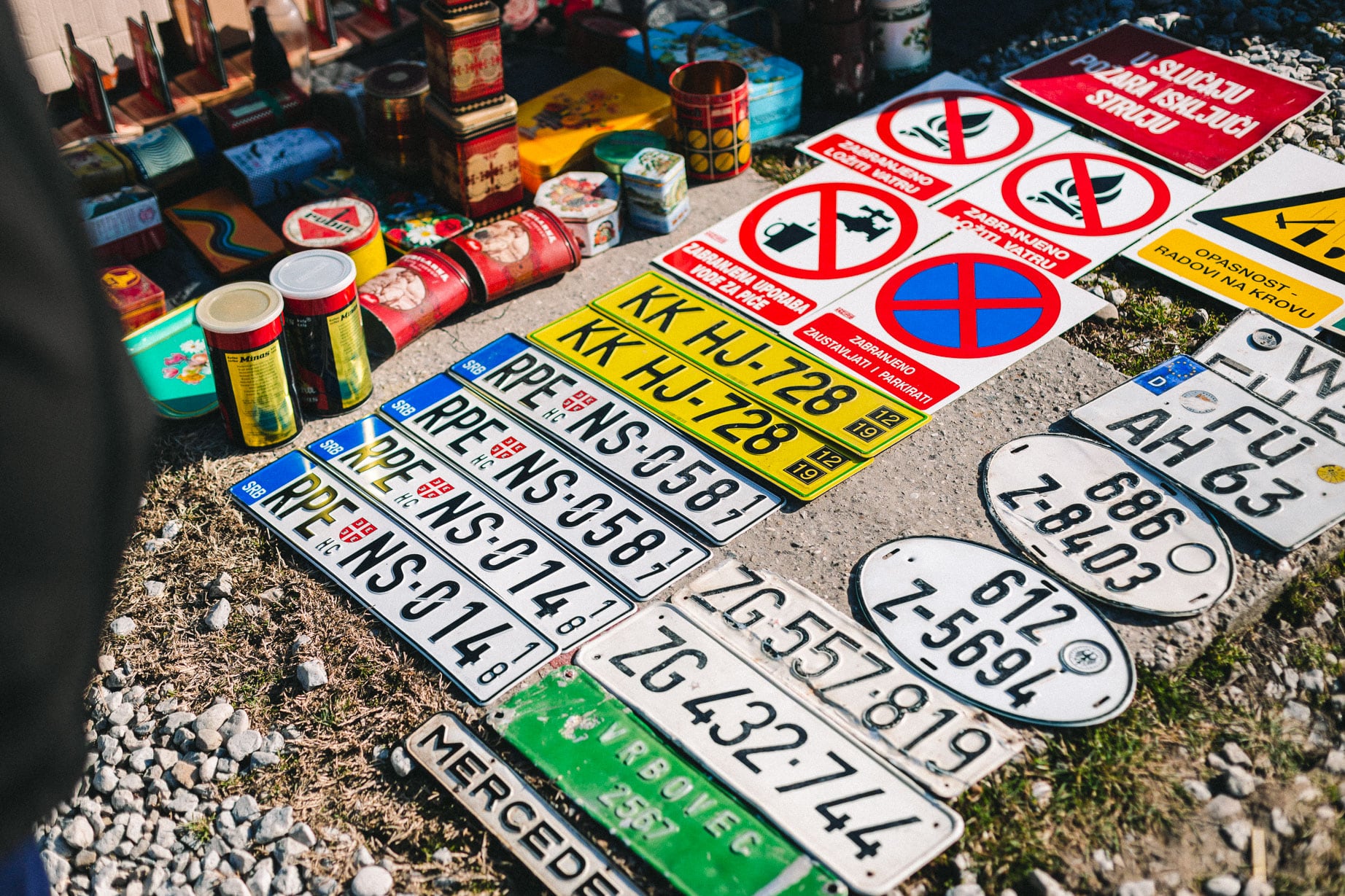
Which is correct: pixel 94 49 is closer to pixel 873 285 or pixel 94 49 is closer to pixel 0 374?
pixel 873 285

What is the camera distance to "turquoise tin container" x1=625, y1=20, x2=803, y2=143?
5.09 metres

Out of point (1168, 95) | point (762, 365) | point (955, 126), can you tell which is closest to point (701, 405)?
point (762, 365)

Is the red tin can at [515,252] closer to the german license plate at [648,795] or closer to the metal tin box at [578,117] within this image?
the metal tin box at [578,117]

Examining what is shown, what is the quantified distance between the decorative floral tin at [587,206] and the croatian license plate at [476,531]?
1096mm

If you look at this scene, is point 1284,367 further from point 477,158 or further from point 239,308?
point 239,308

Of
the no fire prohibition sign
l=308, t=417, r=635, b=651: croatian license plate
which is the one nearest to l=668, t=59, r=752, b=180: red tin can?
the no fire prohibition sign

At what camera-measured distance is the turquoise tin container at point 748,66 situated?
200 inches

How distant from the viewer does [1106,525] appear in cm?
342

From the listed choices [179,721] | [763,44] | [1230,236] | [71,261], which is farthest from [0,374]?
[763,44]

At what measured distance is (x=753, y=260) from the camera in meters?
4.47

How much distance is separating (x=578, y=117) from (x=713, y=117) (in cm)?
63

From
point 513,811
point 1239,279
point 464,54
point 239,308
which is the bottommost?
point 513,811

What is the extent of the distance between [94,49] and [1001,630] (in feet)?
13.9

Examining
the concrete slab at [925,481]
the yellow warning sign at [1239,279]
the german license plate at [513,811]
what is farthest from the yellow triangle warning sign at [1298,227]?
the german license plate at [513,811]
